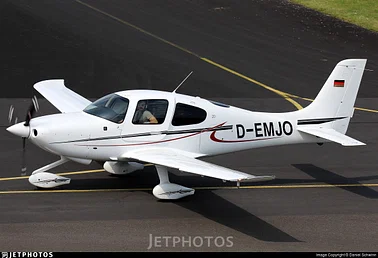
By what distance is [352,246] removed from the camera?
51.2 ft

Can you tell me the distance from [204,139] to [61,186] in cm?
350

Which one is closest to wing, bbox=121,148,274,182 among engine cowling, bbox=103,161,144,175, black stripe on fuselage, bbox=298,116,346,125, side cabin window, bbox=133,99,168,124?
side cabin window, bbox=133,99,168,124

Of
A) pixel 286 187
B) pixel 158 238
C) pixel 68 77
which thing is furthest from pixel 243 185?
pixel 68 77

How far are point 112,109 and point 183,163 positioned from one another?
2295 millimetres

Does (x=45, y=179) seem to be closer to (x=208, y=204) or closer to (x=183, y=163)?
(x=183, y=163)

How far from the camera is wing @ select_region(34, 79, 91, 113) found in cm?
2131

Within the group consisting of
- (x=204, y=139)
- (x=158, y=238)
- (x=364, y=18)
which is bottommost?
(x=158, y=238)

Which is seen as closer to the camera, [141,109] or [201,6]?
[141,109]

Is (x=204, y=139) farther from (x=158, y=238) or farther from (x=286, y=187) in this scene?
(x=158, y=238)

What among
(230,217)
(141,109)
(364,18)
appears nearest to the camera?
(230,217)

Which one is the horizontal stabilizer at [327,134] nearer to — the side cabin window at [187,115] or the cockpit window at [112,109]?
the side cabin window at [187,115]

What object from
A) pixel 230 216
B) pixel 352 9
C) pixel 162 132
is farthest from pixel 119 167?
pixel 352 9

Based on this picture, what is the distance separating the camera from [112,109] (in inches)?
727

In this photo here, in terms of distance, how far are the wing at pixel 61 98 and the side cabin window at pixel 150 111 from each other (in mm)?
3165
